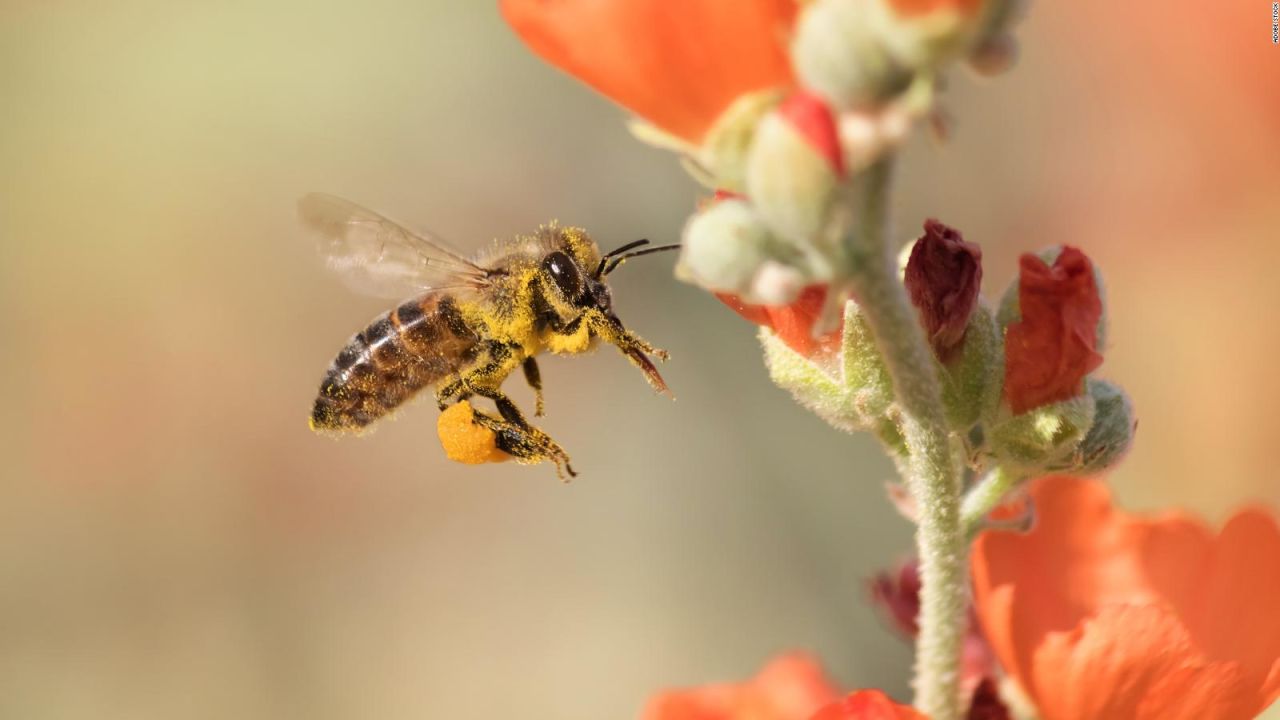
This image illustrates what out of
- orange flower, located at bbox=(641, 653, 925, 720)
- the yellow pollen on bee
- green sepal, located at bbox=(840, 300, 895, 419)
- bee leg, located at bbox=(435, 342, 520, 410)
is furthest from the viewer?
bee leg, located at bbox=(435, 342, 520, 410)

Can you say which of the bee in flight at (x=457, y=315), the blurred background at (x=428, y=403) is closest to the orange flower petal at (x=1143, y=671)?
the bee in flight at (x=457, y=315)

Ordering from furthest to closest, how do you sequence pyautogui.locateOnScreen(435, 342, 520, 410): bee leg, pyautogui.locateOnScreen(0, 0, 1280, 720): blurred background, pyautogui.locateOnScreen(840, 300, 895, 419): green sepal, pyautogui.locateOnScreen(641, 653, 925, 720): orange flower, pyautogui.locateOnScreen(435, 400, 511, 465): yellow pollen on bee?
1. pyautogui.locateOnScreen(0, 0, 1280, 720): blurred background
2. pyautogui.locateOnScreen(435, 342, 520, 410): bee leg
3. pyautogui.locateOnScreen(435, 400, 511, 465): yellow pollen on bee
4. pyautogui.locateOnScreen(641, 653, 925, 720): orange flower
5. pyautogui.locateOnScreen(840, 300, 895, 419): green sepal

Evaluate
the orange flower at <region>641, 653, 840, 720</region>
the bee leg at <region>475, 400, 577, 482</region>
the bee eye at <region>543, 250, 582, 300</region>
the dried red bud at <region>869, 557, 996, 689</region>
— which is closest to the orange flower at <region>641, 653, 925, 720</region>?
the orange flower at <region>641, 653, 840, 720</region>

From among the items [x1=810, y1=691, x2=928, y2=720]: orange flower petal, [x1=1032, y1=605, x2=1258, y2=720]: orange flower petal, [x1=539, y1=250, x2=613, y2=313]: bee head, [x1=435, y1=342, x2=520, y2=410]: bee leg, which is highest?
[x1=539, y1=250, x2=613, y2=313]: bee head

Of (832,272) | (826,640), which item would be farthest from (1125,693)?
(826,640)

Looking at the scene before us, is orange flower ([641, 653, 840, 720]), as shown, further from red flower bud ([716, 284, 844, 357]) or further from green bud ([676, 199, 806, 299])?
green bud ([676, 199, 806, 299])

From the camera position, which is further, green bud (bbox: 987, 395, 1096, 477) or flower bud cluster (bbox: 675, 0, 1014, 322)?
green bud (bbox: 987, 395, 1096, 477)

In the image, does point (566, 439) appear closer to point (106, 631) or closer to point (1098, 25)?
point (106, 631)
